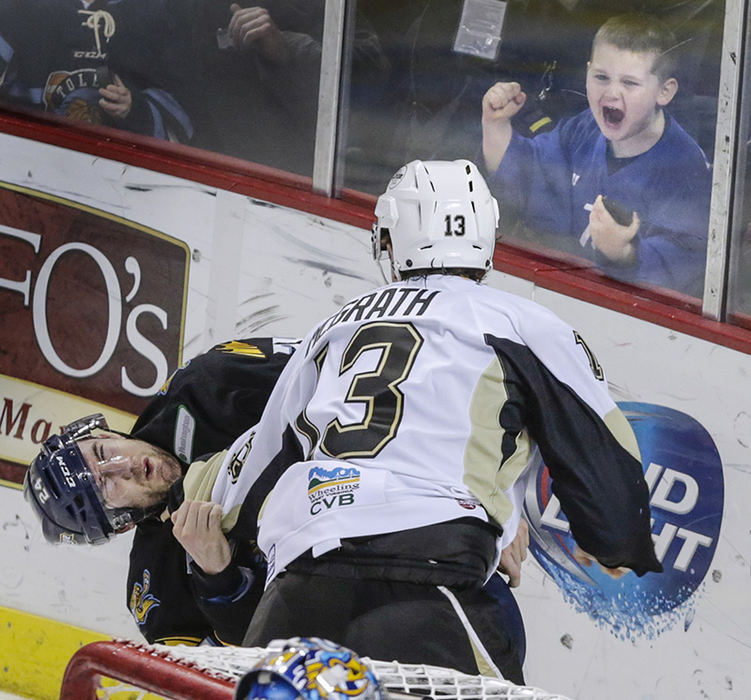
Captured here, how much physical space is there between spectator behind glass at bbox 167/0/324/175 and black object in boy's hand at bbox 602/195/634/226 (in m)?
0.76

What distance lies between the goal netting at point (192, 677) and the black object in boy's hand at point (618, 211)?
153 cm

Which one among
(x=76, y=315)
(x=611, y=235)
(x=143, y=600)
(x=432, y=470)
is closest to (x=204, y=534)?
(x=143, y=600)

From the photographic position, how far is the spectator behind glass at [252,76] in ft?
10.6

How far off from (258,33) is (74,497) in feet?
4.28

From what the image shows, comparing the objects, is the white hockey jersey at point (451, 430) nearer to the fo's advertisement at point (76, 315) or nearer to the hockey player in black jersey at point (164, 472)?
the hockey player in black jersey at point (164, 472)

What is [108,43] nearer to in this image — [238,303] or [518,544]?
[238,303]

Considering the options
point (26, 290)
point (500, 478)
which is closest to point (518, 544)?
point (500, 478)

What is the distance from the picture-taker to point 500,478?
6.02 ft

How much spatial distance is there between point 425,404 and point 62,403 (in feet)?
6.37

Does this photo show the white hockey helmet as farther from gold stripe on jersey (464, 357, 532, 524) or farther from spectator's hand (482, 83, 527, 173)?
spectator's hand (482, 83, 527, 173)

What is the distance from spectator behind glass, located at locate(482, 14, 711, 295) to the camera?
8.94ft

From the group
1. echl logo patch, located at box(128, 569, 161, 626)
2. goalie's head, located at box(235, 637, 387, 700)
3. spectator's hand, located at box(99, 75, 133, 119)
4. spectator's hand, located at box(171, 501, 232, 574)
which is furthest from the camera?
spectator's hand, located at box(99, 75, 133, 119)

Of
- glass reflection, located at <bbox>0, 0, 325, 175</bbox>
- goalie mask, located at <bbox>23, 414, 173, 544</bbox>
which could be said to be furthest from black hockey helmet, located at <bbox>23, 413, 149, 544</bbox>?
glass reflection, located at <bbox>0, 0, 325, 175</bbox>

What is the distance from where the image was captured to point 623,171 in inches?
110
